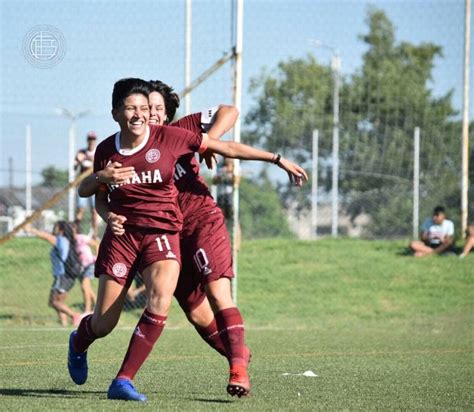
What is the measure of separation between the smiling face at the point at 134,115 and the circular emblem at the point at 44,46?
7448mm

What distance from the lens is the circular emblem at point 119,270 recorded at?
6723 millimetres

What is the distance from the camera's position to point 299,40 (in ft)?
63.5

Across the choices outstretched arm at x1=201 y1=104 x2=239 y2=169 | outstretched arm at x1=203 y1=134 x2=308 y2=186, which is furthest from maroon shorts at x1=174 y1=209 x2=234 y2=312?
outstretched arm at x1=203 y1=134 x2=308 y2=186

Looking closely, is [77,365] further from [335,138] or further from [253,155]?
[335,138]

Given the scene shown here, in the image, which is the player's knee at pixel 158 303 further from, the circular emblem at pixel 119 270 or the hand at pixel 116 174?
the hand at pixel 116 174

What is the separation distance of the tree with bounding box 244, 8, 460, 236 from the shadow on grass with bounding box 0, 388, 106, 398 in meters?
17.3

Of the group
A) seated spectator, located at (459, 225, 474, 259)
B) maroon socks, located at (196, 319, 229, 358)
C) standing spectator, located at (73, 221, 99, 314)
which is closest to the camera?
maroon socks, located at (196, 319, 229, 358)

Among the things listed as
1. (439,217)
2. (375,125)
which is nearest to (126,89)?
(439,217)

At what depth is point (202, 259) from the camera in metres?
7.05

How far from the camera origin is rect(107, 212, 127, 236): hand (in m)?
6.71

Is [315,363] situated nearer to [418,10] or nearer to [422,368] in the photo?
[422,368]

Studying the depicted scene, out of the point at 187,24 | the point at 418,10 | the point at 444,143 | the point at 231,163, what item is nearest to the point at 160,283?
the point at 231,163

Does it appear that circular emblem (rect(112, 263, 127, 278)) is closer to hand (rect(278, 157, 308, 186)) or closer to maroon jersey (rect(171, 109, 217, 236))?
maroon jersey (rect(171, 109, 217, 236))

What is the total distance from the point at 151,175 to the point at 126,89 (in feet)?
1.82
